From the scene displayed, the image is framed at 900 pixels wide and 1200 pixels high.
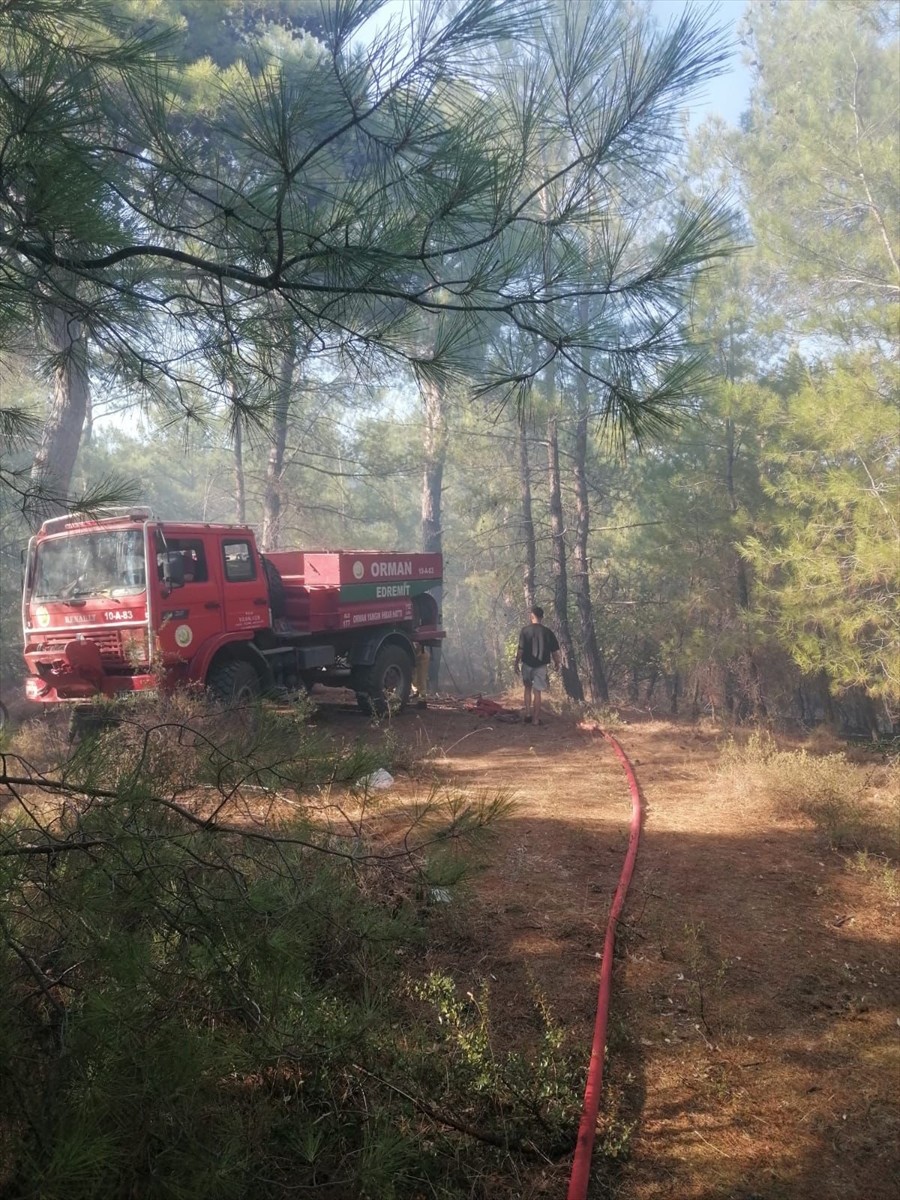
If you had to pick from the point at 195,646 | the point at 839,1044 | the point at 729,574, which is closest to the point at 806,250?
the point at 729,574

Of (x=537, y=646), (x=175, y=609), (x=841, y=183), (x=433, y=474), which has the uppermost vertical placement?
(x=841, y=183)

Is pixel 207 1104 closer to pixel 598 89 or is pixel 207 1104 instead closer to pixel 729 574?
pixel 598 89

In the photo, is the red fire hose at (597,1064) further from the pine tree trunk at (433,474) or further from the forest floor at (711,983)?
the pine tree trunk at (433,474)

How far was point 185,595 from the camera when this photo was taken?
29.7ft

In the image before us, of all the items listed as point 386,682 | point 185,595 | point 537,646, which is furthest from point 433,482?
point 185,595

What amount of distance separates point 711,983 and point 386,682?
8178 millimetres

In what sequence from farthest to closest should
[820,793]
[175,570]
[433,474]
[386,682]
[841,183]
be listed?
[433,474] → [841,183] → [386,682] → [175,570] → [820,793]

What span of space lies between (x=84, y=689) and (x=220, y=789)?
6.90m

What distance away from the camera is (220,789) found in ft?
8.39

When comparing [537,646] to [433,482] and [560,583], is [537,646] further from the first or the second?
[433,482]

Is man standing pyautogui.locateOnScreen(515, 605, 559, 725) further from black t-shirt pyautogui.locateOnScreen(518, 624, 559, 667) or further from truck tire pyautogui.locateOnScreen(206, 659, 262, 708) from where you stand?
truck tire pyautogui.locateOnScreen(206, 659, 262, 708)

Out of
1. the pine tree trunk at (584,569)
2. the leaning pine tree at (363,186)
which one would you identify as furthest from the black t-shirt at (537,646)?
the leaning pine tree at (363,186)

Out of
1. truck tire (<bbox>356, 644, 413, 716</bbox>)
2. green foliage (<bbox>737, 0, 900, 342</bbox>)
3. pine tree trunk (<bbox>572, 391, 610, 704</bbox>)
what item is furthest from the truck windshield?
green foliage (<bbox>737, 0, 900, 342</bbox>)

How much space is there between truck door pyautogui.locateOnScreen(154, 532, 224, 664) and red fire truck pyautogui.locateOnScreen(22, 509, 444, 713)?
11 millimetres
